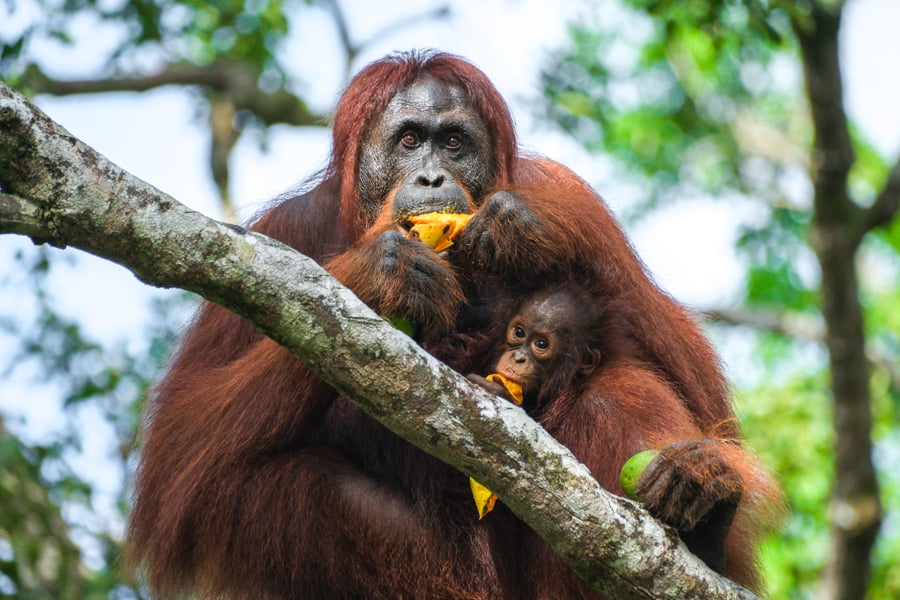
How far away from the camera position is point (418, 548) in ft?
14.5

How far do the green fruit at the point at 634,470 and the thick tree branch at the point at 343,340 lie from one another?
277mm

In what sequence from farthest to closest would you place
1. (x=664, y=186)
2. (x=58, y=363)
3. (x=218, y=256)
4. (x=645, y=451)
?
(x=664, y=186) → (x=58, y=363) → (x=645, y=451) → (x=218, y=256)

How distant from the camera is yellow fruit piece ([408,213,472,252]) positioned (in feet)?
15.2

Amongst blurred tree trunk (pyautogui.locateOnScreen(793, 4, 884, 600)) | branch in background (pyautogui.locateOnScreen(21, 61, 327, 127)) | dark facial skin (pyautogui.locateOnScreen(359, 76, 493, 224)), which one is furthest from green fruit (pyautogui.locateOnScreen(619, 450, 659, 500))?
branch in background (pyautogui.locateOnScreen(21, 61, 327, 127))

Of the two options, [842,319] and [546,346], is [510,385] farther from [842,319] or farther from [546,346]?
[842,319]

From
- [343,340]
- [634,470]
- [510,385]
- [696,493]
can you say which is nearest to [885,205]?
[510,385]

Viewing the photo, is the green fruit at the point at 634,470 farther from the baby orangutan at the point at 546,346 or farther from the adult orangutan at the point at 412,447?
the baby orangutan at the point at 546,346

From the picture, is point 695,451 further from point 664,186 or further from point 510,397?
point 664,186

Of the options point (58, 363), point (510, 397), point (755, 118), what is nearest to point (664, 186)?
point (755, 118)

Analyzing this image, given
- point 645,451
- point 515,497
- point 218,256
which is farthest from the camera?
point 645,451

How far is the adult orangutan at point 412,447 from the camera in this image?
4.16 meters

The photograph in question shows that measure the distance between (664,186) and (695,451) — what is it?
12.3 metres

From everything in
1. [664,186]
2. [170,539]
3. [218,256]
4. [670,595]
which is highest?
[664,186]

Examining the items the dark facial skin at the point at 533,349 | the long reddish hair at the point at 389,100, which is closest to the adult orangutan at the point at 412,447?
the dark facial skin at the point at 533,349
